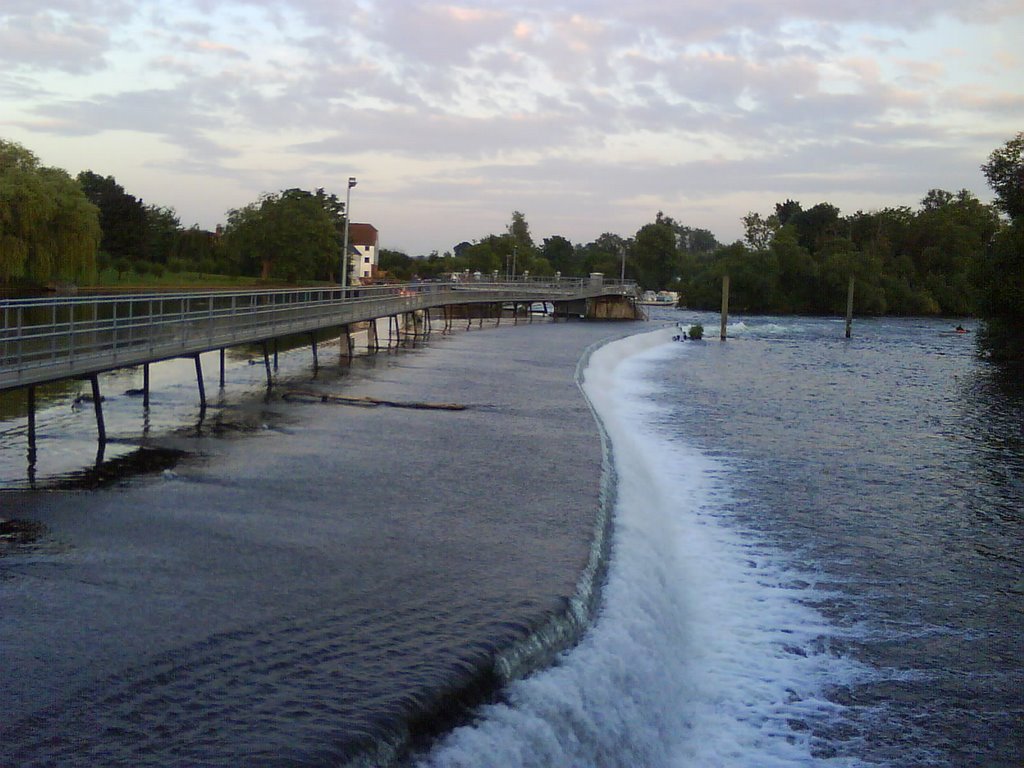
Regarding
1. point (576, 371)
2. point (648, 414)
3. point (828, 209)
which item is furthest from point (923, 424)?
point (828, 209)

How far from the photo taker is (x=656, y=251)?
147m

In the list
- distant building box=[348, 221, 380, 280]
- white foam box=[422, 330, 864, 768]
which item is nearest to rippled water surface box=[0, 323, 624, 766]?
white foam box=[422, 330, 864, 768]

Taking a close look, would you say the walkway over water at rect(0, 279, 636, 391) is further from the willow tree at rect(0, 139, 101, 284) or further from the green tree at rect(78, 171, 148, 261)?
the green tree at rect(78, 171, 148, 261)

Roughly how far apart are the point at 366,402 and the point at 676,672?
14357mm

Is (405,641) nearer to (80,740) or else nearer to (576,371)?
(80,740)

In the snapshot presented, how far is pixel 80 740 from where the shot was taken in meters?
6.19

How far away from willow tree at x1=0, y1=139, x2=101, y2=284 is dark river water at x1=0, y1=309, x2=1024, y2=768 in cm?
2458

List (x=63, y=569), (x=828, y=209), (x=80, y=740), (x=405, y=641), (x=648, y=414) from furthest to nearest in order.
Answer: (x=828, y=209), (x=648, y=414), (x=63, y=569), (x=405, y=641), (x=80, y=740)

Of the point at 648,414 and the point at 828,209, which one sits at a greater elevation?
the point at 828,209

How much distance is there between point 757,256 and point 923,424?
3161 inches

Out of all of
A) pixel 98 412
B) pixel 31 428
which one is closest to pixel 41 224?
pixel 98 412

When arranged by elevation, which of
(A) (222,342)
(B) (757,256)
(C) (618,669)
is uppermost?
(B) (757,256)

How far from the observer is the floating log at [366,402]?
2188 cm

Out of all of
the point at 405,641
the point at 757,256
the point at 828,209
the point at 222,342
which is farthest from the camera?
the point at 828,209
